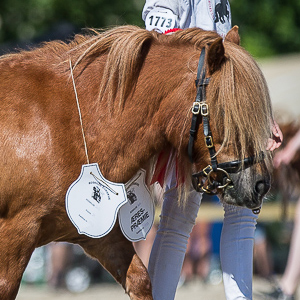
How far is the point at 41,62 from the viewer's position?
2928 mm

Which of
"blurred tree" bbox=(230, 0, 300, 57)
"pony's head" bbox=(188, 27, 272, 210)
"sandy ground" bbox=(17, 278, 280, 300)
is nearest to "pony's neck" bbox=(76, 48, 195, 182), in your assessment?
"pony's head" bbox=(188, 27, 272, 210)

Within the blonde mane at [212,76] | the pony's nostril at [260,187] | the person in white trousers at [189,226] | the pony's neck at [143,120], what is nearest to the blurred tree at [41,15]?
the person in white trousers at [189,226]

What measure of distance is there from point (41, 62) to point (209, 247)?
220 inches

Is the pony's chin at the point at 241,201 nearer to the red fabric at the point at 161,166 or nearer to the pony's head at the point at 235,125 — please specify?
the pony's head at the point at 235,125

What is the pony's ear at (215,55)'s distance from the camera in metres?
2.70

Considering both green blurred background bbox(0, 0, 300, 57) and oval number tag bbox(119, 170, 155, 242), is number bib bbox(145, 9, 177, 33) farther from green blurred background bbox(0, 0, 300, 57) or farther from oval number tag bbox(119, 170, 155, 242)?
green blurred background bbox(0, 0, 300, 57)

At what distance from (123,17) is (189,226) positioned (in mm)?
8981

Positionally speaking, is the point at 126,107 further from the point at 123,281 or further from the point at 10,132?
the point at 123,281

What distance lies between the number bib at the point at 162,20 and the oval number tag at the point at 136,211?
2.41 ft

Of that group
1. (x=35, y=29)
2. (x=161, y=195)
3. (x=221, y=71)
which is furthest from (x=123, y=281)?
(x=35, y=29)

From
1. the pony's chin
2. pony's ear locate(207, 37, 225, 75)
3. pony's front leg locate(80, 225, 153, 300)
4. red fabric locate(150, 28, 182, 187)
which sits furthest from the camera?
red fabric locate(150, 28, 182, 187)

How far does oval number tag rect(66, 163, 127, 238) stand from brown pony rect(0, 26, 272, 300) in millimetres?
37

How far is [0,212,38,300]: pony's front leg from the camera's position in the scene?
2.70 metres

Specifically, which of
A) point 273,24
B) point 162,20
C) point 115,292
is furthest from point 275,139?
point 273,24
